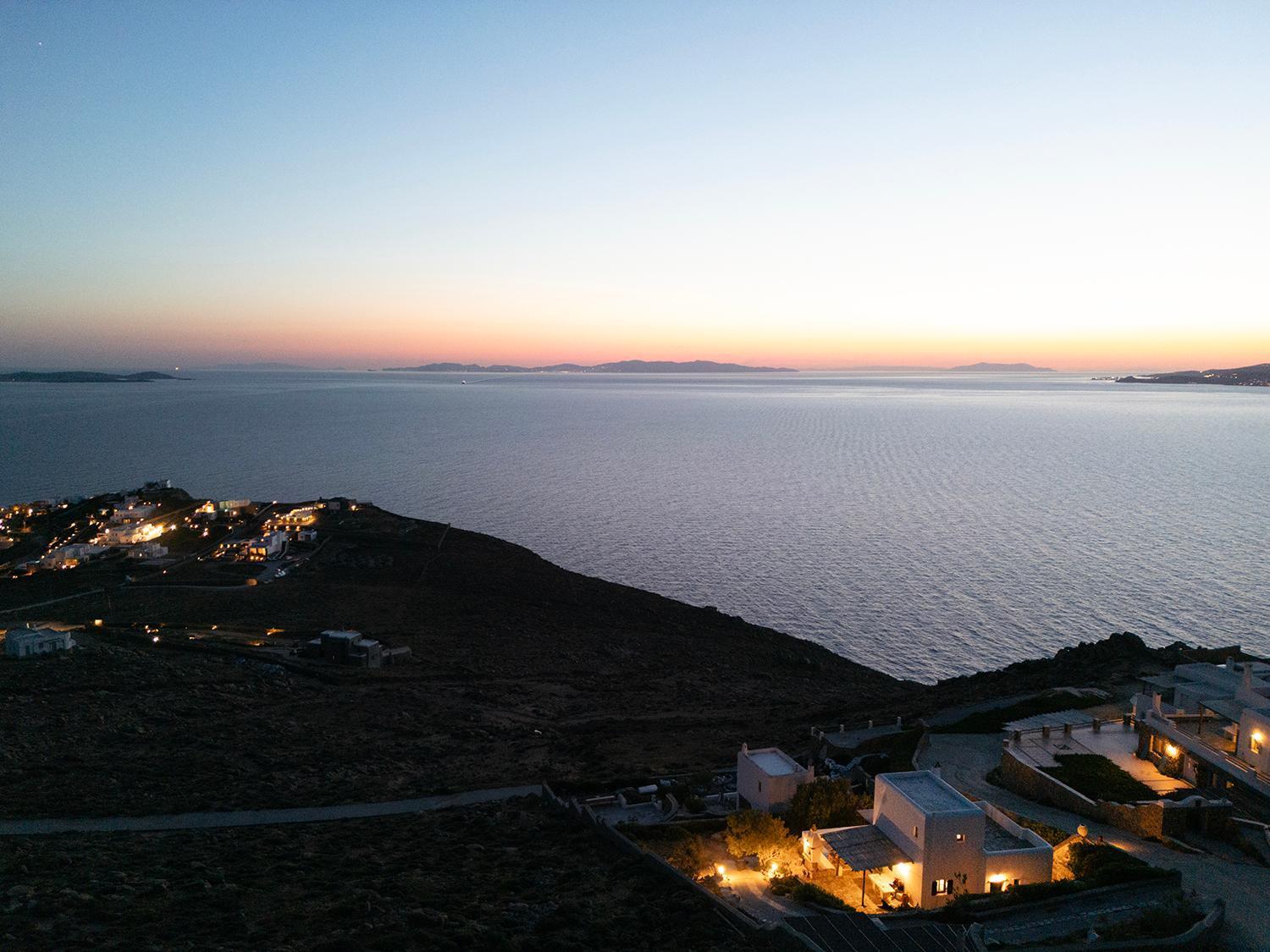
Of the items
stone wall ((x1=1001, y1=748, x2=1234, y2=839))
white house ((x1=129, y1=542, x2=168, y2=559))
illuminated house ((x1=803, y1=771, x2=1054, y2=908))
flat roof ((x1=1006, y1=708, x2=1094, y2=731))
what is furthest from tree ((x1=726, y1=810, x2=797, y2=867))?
white house ((x1=129, y1=542, x2=168, y2=559))

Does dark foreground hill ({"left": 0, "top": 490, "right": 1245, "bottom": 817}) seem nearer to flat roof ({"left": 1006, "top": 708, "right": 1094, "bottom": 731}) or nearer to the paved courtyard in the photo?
flat roof ({"left": 1006, "top": 708, "right": 1094, "bottom": 731})

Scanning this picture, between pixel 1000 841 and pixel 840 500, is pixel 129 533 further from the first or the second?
pixel 1000 841

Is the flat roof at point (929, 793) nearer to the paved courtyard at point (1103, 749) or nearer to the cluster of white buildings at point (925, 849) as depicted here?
the cluster of white buildings at point (925, 849)

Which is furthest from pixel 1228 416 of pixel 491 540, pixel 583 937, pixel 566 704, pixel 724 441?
pixel 583 937

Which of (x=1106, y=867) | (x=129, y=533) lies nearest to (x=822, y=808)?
(x=1106, y=867)

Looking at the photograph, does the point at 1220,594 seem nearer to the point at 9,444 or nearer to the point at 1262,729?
the point at 1262,729

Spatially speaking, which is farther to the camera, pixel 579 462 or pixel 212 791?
pixel 579 462

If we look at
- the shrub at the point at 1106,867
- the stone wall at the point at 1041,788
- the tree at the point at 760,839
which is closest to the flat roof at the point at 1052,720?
the stone wall at the point at 1041,788
